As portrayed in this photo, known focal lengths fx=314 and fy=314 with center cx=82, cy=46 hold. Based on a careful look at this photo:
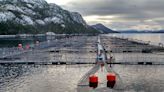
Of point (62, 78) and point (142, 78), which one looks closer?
point (142, 78)

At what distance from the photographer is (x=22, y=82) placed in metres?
69.4

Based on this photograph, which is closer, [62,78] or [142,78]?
[142,78]

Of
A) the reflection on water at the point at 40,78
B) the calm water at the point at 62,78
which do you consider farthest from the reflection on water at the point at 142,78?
the reflection on water at the point at 40,78

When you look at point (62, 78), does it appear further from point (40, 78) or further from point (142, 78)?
point (142, 78)

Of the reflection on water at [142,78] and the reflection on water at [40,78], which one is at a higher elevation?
the reflection on water at [40,78]

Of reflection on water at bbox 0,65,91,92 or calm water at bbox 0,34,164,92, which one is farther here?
reflection on water at bbox 0,65,91,92

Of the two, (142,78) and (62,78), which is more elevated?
(62,78)

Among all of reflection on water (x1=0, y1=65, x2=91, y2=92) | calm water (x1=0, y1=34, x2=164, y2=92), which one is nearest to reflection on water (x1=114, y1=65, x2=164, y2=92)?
calm water (x1=0, y1=34, x2=164, y2=92)

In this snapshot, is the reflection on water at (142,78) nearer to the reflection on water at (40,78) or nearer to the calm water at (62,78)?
the calm water at (62,78)

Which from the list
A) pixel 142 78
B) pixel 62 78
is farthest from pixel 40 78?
pixel 142 78

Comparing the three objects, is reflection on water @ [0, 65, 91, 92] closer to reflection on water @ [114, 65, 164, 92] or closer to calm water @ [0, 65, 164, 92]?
calm water @ [0, 65, 164, 92]

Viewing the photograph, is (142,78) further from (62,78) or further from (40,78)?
(40,78)

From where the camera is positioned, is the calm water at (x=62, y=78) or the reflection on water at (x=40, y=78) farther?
the reflection on water at (x=40, y=78)

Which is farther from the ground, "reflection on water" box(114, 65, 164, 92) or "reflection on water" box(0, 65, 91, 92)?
"reflection on water" box(0, 65, 91, 92)
